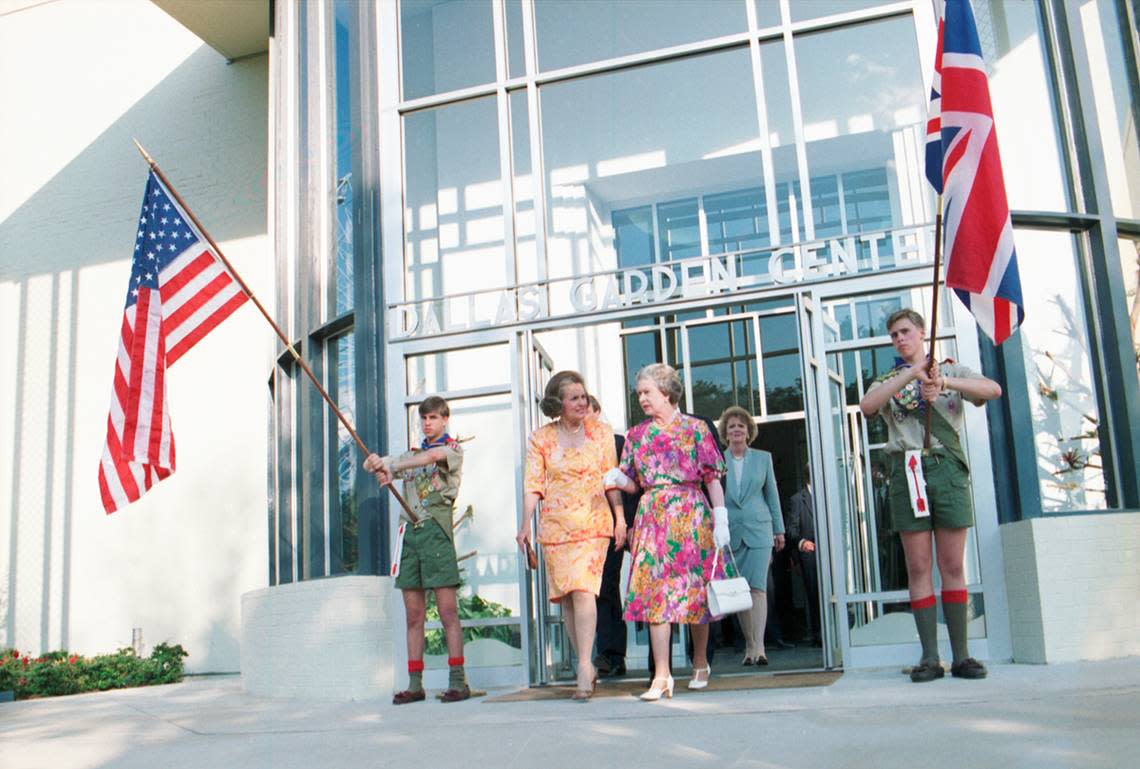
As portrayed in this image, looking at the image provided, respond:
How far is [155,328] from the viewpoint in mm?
6398

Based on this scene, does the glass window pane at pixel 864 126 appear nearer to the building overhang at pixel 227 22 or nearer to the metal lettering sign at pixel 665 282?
the metal lettering sign at pixel 665 282

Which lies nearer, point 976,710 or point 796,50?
point 976,710

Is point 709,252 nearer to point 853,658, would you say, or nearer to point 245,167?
point 853,658

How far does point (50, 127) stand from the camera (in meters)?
12.8

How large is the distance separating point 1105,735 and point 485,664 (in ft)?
13.7

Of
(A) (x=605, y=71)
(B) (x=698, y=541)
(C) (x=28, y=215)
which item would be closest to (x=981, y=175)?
(B) (x=698, y=541)

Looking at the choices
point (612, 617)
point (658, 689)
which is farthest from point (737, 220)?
point (658, 689)

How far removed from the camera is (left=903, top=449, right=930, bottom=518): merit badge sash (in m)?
5.30

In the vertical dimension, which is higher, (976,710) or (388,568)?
(388,568)

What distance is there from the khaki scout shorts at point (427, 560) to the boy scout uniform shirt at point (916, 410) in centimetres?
243

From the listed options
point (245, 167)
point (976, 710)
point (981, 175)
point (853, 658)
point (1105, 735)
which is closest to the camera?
point (1105, 735)

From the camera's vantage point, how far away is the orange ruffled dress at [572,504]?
567 cm

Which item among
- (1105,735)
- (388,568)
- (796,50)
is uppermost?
(796,50)

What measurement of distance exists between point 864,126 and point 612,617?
393cm
